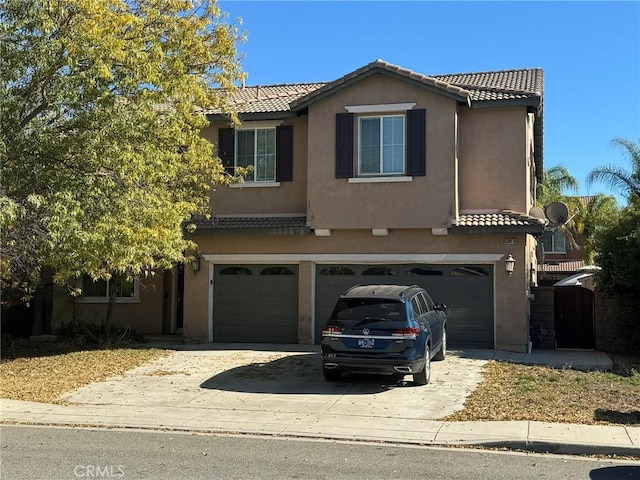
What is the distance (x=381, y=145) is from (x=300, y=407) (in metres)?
8.19

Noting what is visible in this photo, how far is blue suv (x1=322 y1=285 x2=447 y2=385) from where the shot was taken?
35.1 ft

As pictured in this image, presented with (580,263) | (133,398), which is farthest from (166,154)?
(580,263)

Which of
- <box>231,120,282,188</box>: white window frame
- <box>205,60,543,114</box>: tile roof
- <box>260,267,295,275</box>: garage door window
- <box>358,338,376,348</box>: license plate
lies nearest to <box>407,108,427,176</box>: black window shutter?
<box>205,60,543,114</box>: tile roof

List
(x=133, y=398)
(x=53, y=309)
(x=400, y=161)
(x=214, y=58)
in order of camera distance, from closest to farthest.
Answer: (x=133, y=398) < (x=214, y=58) < (x=400, y=161) < (x=53, y=309)

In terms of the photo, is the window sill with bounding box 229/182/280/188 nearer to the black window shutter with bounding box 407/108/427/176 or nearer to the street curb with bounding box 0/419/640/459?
the black window shutter with bounding box 407/108/427/176

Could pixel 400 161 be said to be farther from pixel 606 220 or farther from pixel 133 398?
pixel 133 398

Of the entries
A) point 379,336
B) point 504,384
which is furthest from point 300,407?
point 504,384

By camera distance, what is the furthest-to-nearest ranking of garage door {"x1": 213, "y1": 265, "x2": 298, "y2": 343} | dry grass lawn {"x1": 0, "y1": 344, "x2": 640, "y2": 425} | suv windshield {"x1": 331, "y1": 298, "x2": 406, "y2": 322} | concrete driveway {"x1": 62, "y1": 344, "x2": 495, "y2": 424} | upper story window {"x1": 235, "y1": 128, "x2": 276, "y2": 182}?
upper story window {"x1": 235, "y1": 128, "x2": 276, "y2": 182}
garage door {"x1": 213, "y1": 265, "x2": 298, "y2": 343}
suv windshield {"x1": 331, "y1": 298, "x2": 406, "y2": 322}
concrete driveway {"x1": 62, "y1": 344, "x2": 495, "y2": 424}
dry grass lawn {"x1": 0, "y1": 344, "x2": 640, "y2": 425}

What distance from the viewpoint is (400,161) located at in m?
16.0

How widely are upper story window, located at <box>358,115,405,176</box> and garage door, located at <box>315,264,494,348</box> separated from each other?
98.6 inches

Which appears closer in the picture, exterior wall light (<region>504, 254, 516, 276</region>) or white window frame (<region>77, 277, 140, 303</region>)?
exterior wall light (<region>504, 254, 516, 276</region>)

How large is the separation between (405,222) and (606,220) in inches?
225

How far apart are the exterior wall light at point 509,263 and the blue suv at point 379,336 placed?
460 cm

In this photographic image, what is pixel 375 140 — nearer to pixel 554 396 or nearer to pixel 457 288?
pixel 457 288
